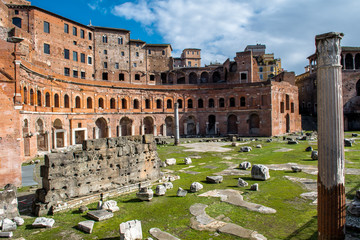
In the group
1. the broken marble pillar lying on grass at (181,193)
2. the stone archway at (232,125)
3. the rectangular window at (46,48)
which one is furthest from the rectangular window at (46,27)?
the broken marble pillar lying on grass at (181,193)

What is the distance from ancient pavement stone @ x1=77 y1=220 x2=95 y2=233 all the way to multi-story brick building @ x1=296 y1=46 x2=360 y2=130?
45.2m

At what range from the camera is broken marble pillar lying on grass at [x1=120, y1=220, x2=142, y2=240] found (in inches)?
263

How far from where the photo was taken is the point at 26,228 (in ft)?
26.0

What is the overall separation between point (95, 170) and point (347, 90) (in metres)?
46.8

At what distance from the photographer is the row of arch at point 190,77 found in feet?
155

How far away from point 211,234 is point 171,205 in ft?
8.91

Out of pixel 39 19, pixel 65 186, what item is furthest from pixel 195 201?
pixel 39 19

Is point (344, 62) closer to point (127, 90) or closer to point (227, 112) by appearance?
point (227, 112)

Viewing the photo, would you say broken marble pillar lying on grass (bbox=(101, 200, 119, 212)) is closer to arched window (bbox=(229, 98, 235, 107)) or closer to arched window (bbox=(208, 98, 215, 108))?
arched window (bbox=(229, 98, 235, 107))

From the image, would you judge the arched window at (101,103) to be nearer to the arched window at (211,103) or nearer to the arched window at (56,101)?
the arched window at (56,101)

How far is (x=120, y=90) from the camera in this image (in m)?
36.7

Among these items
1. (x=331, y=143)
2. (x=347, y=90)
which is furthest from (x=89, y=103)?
(x=347, y=90)

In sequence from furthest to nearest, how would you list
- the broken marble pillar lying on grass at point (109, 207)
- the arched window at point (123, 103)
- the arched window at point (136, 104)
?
1. the arched window at point (136, 104)
2. the arched window at point (123, 103)
3. the broken marble pillar lying on grass at point (109, 207)

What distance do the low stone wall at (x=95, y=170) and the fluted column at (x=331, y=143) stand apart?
8.31m
